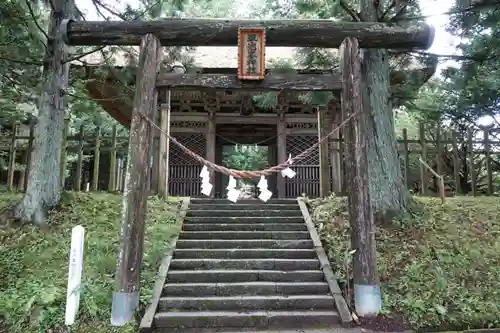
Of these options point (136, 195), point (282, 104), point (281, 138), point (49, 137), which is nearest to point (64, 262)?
point (136, 195)

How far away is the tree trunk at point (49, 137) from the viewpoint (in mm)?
6352

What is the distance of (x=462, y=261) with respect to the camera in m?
5.67

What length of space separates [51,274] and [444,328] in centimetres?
536

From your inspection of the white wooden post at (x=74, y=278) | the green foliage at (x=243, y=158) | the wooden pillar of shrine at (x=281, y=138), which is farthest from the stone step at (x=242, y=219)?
the green foliage at (x=243, y=158)

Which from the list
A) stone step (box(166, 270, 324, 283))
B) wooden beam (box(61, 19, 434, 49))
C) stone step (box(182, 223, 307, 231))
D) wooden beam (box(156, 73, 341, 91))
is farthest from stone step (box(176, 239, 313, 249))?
wooden beam (box(61, 19, 434, 49))

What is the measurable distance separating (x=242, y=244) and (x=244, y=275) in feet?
3.23

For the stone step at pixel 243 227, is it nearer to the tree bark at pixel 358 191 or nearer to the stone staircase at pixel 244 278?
the stone staircase at pixel 244 278

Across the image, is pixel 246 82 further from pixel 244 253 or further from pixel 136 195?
pixel 244 253

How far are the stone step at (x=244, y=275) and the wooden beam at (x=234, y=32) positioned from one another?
3442 millimetres

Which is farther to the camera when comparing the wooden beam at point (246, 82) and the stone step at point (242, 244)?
the stone step at point (242, 244)

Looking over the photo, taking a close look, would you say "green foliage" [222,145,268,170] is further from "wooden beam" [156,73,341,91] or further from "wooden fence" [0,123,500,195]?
"wooden beam" [156,73,341,91]

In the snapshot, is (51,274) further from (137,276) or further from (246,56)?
(246,56)

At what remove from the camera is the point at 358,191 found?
491cm

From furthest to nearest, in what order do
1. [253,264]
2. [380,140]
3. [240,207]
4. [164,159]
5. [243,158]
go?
[243,158] → [164,159] → [240,207] → [380,140] → [253,264]
